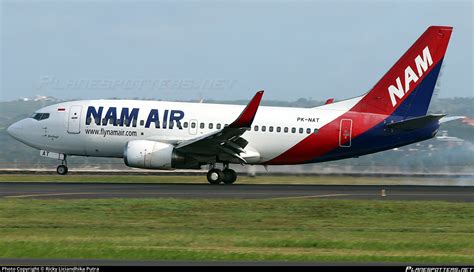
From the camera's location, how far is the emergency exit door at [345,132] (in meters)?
44.0

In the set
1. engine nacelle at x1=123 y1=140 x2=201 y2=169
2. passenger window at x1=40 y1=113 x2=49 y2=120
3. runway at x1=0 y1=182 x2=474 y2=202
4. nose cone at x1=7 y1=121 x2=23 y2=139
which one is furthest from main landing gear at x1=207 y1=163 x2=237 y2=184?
nose cone at x1=7 y1=121 x2=23 y2=139

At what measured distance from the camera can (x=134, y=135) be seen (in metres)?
44.4

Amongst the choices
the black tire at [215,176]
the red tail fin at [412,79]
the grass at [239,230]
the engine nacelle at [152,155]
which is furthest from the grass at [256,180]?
the grass at [239,230]

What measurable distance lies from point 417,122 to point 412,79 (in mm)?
2788

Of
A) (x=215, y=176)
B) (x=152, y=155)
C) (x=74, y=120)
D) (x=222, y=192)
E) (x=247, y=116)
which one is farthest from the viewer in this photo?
(x=74, y=120)

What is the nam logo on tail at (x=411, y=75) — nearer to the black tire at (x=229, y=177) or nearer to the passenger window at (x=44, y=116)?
the black tire at (x=229, y=177)

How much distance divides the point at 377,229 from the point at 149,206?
8225mm

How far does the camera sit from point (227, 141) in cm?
4281

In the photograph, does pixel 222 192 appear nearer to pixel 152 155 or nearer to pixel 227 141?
pixel 227 141

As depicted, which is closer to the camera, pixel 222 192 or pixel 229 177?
pixel 222 192

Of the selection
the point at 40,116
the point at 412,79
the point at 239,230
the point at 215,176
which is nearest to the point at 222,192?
the point at 215,176

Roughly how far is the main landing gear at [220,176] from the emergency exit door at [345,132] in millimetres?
5493

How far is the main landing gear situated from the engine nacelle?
149 centimetres

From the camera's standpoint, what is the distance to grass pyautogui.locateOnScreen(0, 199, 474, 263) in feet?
68.4
